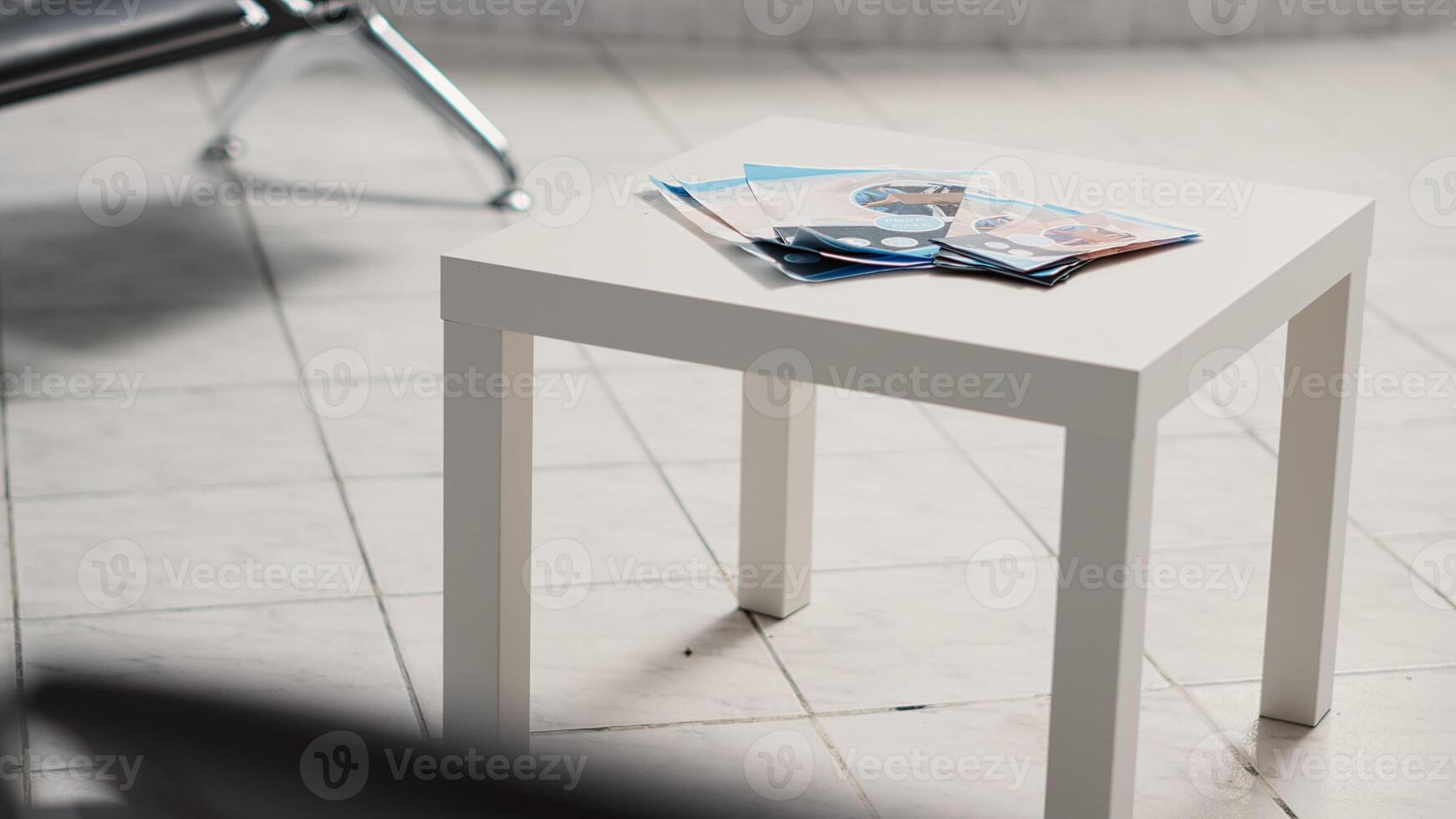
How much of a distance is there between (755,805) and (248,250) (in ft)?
6.56

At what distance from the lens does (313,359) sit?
2150 mm

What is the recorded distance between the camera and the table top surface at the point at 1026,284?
1010mm

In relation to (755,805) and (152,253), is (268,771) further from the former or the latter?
(152,253)

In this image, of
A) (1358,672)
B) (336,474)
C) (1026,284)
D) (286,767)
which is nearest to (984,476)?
(1358,672)

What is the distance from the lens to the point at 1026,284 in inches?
42.9

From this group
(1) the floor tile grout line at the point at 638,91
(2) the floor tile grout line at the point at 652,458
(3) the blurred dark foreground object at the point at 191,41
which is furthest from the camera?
(1) the floor tile grout line at the point at 638,91

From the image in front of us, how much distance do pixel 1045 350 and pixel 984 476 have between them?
91 cm

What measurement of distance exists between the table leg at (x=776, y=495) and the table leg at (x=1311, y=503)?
1.28ft

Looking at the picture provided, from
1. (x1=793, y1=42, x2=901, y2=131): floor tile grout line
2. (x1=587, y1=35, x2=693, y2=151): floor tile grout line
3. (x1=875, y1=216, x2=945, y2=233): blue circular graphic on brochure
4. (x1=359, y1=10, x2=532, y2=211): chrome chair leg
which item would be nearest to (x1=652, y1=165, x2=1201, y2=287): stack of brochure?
(x1=875, y1=216, x2=945, y2=233): blue circular graphic on brochure

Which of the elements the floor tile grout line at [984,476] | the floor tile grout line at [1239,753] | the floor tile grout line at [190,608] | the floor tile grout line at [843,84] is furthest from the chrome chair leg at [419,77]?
the floor tile grout line at [1239,753]

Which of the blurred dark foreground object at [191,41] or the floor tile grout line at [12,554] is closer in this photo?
the floor tile grout line at [12,554]

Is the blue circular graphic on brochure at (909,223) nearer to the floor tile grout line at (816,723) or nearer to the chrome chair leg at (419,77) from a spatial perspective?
the floor tile grout line at (816,723)

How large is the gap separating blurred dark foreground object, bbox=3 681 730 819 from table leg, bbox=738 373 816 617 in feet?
3.04

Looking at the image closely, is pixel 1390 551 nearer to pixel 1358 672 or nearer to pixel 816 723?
pixel 1358 672
